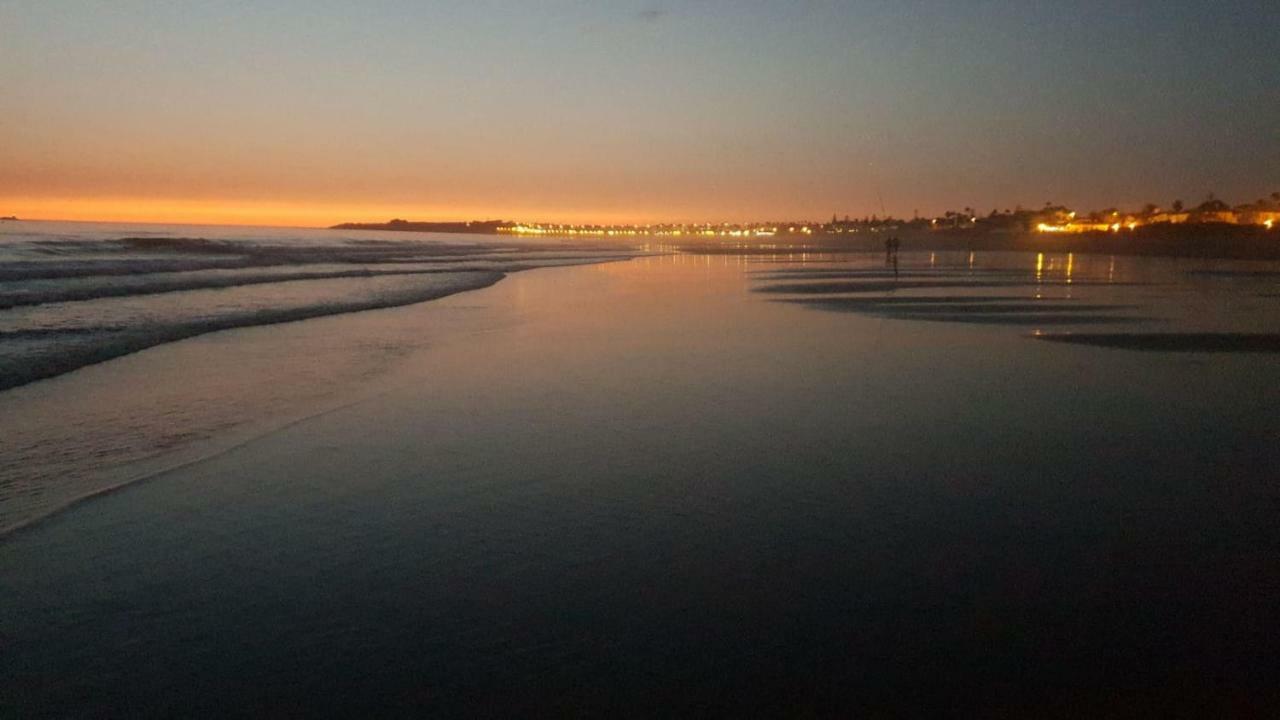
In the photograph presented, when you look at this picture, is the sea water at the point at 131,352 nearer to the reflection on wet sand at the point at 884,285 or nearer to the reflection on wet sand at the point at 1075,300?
the reflection on wet sand at the point at 884,285

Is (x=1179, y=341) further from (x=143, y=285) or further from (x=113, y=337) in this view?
(x=143, y=285)

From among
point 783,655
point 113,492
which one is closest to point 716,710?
point 783,655

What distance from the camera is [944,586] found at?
16.4 feet

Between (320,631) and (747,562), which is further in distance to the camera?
(747,562)

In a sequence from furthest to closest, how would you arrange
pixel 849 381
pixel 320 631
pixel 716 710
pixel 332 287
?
pixel 332 287, pixel 849 381, pixel 320 631, pixel 716 710

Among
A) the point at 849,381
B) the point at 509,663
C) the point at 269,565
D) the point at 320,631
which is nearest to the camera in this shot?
the point at 509,663

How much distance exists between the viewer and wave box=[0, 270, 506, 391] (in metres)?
11.9

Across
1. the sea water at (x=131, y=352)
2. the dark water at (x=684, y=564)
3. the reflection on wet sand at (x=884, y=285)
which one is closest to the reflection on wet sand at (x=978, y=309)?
the reflection on wet sand at (x=884, y=285)

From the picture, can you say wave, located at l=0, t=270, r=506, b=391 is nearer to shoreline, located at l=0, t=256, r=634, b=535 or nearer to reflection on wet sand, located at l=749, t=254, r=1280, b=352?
shoreline, located at l=0, t=256, r=634, b=535

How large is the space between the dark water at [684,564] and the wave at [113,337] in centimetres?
548

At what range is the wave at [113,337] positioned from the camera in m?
11.9

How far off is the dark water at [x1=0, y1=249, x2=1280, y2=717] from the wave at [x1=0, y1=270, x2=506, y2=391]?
5.48 meters

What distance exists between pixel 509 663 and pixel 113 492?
451 centimetres

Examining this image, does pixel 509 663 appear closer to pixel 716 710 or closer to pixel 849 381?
pixel 716 710
